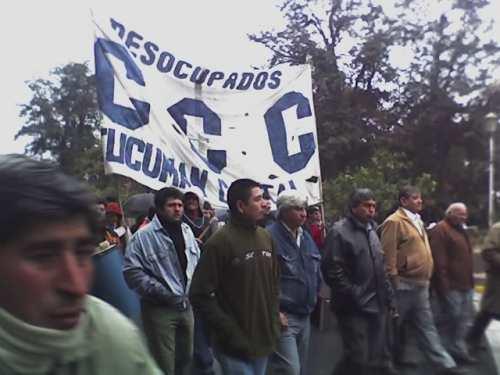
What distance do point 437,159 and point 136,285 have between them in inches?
632

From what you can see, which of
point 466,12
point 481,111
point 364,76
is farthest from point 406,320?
point 466,12

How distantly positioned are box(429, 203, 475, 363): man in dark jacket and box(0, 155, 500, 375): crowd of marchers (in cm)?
1

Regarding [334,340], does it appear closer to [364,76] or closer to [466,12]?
[364,76]

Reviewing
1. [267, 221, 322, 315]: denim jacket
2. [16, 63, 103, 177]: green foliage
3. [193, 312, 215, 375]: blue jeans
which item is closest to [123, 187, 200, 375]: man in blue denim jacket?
[267, 221, 322, 315]: denim jacket

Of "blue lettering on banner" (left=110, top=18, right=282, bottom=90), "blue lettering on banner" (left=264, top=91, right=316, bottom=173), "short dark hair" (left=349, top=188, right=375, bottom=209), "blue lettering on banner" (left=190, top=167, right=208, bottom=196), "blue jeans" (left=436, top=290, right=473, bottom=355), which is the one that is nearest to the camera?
"short dark hair" (left=349, top=188, right=375, bottom=209)

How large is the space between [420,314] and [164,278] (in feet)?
8.50

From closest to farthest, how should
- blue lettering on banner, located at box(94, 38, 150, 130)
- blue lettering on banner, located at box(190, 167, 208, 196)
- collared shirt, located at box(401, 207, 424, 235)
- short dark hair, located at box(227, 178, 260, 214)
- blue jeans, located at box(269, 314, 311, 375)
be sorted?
short dark hair, located at box(227, 178, 260, 214), blue jeans, located at box(269, 314, 311, 375), blue lettering on banner, located at box(94, 38, 150, 130), blue lettering on banner, located at box(190, 167, 208, 196), collared shirt, located at box(401, 207, 424, 235)

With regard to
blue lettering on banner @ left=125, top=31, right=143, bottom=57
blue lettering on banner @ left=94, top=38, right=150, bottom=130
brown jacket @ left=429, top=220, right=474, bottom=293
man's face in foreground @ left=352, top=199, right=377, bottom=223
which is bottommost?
brown jacket @ left=429, top=220, right=474, bottom=293

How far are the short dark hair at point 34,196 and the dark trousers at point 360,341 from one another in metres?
4.71

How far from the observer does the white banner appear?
22.2 ft

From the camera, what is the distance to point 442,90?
16.5m

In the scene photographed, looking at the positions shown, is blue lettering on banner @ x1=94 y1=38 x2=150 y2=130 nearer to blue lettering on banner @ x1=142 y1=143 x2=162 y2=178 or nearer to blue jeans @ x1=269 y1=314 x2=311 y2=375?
blue lettering on banner @ x1=142 y1=143 x2=162 y2=178

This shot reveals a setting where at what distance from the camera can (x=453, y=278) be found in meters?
7.45

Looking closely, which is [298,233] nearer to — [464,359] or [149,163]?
[149,163]
